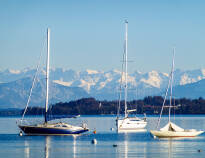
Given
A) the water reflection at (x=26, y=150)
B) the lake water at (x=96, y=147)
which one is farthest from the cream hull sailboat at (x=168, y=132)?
the water reflection at (x=26, y=150)

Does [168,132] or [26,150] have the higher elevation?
[168,132]

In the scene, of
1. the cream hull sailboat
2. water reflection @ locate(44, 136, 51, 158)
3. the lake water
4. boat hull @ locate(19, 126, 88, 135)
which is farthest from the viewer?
boat hull @ locate(19, 126, 88, 135)

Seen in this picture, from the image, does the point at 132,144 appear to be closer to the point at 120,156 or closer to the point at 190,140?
the point at 190,140

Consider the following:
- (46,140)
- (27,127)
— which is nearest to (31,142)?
(46,140)

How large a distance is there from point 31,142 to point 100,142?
23.3 feet

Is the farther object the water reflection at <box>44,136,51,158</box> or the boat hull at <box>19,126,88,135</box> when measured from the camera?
the boat hull at <box>19,126,88,135</box>

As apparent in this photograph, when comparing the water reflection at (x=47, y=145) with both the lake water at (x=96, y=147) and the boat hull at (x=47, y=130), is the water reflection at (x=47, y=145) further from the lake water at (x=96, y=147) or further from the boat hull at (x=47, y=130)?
the boat hull at (x=47, y=130)

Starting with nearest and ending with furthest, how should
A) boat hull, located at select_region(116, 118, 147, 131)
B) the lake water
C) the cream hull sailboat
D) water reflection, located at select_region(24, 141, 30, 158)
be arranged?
water reflection, located at select_region(24, 141, 30, 158) → the lake water → the cream hull sailboat → boat hull, located at select_region(116, 118, 147, 131)

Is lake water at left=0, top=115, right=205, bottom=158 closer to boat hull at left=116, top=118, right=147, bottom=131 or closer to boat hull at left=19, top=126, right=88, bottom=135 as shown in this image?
boat hull at left=19, top=126, right=88, bottom=135

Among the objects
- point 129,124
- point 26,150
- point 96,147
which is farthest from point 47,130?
point 129,124

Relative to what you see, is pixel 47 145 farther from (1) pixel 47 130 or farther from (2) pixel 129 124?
(2) pixel 129 124

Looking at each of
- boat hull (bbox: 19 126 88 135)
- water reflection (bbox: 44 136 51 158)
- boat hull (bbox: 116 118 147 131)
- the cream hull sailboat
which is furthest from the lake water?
boat hull (bbox: 116 118 147 131)

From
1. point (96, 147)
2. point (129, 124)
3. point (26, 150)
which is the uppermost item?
point (129, 124)

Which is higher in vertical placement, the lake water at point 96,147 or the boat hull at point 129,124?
the boat hull at point 129,124
